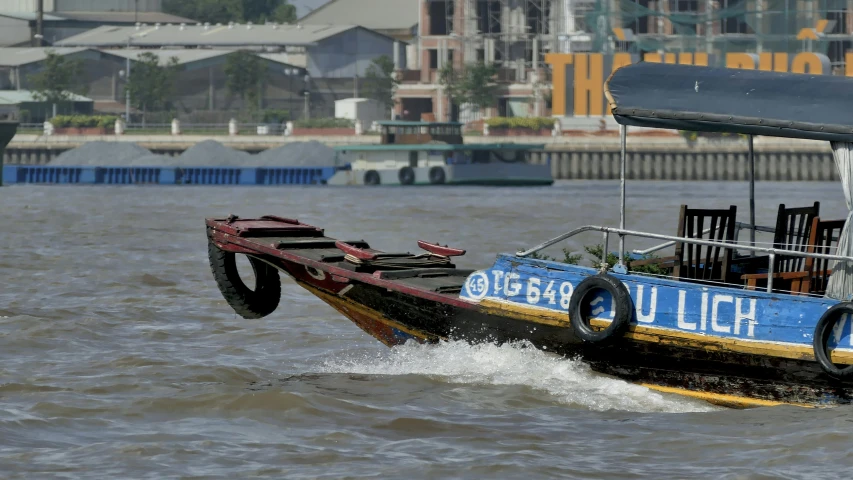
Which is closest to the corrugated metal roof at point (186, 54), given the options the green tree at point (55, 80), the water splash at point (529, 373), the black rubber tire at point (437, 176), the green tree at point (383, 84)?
the green tree at point (55, 80)

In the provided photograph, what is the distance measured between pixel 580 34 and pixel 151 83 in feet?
91.1

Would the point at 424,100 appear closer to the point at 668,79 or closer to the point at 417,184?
Result: the point at 417,184

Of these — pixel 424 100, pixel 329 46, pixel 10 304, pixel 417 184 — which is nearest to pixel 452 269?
pixel 10 304

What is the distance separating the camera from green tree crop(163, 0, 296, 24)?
5157 inches

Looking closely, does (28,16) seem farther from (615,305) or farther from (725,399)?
(725,399)

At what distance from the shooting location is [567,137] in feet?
258

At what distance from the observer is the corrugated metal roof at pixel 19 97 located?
91.0 m

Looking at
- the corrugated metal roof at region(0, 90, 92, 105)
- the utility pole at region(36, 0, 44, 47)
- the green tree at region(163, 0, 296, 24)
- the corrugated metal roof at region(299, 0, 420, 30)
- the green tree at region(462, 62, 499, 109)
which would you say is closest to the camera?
the green tree at region(462, 62, 499, 109)

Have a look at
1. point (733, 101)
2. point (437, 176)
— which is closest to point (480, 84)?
point (437, 176)

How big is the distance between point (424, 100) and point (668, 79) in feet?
267

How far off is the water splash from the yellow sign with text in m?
63.4

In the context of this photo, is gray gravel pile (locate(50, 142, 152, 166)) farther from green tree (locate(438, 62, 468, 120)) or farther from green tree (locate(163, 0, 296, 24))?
green tree (locate(163, 0, 296, 24))

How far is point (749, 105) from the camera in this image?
10984 mm

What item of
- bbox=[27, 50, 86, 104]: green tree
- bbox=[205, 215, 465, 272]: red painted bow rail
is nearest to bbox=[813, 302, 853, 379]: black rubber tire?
bbox=[205, 215, 465, 272]: red painted bow rail
